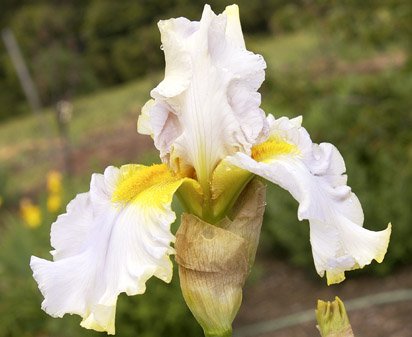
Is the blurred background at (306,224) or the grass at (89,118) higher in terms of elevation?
the blurred background at (306,224)

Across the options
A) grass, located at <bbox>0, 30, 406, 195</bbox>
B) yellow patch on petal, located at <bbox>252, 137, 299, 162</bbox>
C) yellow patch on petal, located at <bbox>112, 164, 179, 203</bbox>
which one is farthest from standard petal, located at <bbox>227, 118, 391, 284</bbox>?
grass, located at <bbox>0, 30, 406, 195</bbox>

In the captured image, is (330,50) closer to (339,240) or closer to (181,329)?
(181,329)

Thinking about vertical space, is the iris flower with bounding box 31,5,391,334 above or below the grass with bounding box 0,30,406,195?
above

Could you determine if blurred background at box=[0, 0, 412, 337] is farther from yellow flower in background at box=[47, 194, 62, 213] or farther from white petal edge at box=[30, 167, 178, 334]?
white petal edge at box=[30, 167, 178, 334]

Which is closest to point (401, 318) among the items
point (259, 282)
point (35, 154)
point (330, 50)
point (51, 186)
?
point (259, 282)

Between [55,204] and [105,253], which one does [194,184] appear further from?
[55,204]

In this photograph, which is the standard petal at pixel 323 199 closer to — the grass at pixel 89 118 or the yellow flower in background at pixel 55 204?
the yellow flower in background at pixel 55 204

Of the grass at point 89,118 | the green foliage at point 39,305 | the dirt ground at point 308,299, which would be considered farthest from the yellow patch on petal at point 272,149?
the grass at point 89,118
